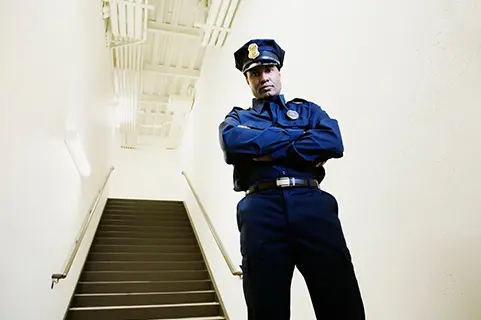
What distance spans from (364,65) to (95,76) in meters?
3.64

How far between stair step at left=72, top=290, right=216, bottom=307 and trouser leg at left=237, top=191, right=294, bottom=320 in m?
3.01

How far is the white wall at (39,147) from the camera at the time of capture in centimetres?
158

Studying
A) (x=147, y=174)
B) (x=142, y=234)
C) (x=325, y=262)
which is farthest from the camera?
(x=147, y=174)

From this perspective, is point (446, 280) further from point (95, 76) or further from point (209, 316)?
point (95, 76)

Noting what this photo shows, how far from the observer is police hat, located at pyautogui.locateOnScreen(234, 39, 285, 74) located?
1310 millimetres

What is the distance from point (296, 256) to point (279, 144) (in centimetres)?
36

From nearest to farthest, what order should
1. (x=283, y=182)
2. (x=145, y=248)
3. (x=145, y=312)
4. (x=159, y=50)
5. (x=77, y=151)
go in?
(x=283, y=182)
(x=77, y=151)
(x=145, y=312)
(x=145, y=248)
(x=159, y=50)

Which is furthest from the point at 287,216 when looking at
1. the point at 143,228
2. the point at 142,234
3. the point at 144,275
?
the point at 143,228

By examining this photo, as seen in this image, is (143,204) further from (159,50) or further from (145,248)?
(159,50)

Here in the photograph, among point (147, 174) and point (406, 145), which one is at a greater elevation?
point (147, 174)

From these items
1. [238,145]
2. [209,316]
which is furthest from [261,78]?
[209,316]

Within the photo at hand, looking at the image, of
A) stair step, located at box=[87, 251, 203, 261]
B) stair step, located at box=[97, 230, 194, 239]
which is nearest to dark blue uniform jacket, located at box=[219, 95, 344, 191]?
stair step, located at box=[87, 251, 203, 261]

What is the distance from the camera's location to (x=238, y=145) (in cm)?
117

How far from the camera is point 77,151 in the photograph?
3051mm
